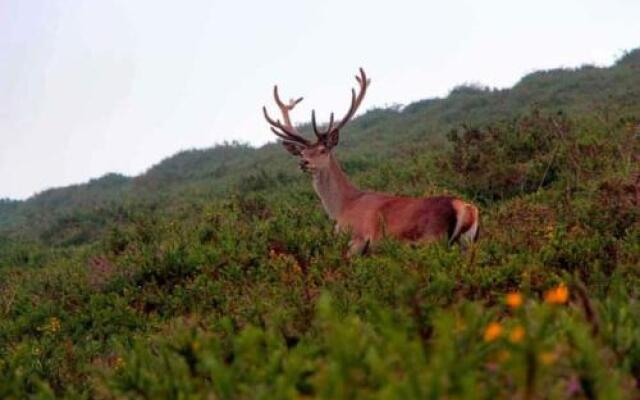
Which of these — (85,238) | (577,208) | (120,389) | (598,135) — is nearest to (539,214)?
(577,208)

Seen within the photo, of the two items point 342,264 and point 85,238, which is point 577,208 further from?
point 85,238

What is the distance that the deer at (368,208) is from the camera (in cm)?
750

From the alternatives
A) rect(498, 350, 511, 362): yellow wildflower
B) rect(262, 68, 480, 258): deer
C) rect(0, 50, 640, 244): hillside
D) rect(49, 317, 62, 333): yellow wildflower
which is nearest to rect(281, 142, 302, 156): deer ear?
rect(262, 68, 480, 258): deer

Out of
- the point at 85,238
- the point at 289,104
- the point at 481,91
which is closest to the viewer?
the point at 289,104

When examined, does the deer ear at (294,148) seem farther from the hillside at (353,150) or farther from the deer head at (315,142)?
the hillside at (353,150)

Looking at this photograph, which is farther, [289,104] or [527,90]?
[527,90]

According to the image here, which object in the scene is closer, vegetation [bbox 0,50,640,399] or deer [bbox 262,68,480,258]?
vegetation [bbox 0,50,640,399]

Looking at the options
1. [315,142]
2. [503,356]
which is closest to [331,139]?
[315,142]

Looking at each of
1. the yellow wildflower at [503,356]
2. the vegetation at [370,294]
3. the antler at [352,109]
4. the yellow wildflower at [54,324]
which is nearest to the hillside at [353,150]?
the vegetation at [370,294]

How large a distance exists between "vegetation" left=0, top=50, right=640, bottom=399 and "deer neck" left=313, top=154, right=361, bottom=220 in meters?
0.31

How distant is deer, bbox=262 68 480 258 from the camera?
7.50 metres

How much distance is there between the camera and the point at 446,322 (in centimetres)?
223

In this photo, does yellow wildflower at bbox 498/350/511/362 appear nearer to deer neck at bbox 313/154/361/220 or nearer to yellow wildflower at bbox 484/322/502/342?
yellow wildflower at bbox 484/322/502/342

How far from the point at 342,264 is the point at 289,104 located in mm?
4770
